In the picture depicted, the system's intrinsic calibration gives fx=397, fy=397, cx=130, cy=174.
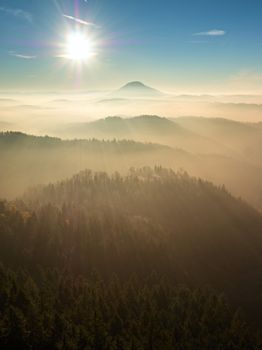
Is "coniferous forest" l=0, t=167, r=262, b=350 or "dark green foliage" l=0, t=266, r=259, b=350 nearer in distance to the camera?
"dark green foliage" l=0, t=266, r=259, b=350

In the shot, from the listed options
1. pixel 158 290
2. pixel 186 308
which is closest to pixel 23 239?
pixel 158 290

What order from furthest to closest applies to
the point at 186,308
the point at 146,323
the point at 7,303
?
the point at 186,308
the point at 146,323
the point at 7,303

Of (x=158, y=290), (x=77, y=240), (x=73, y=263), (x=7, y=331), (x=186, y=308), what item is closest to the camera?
(x=7, y=331)

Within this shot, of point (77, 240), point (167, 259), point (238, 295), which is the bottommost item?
point (238, 295)

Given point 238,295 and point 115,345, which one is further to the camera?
point 238,295

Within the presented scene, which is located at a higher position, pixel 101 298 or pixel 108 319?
pixel 101 298

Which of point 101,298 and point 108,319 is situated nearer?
point 108,319

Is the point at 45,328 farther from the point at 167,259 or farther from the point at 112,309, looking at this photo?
the point at 167,259

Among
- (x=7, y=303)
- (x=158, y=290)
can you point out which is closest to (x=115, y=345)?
(x=7, y=303)

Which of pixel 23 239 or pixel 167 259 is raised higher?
pixel 23 239

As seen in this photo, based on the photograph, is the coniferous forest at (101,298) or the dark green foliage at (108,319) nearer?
the dark green foliage at (108,319)
